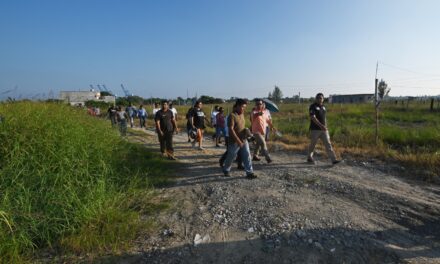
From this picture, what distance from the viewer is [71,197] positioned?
3650 millimetres

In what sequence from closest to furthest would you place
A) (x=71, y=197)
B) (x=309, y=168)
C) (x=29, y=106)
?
(x=71, y=197) → (x=29, y=106) → (x=309, y=168)

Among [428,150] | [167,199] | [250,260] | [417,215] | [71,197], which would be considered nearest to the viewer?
[250,260]

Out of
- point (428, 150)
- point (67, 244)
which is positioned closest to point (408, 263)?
point (67, 244)

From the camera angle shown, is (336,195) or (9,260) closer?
(9,260)

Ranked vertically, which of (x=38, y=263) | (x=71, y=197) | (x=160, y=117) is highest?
(x=160, y=117)

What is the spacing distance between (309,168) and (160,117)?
3.94m

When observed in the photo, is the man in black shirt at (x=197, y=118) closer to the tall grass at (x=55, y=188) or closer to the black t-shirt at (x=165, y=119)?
the black t-shirt at (x=165, y=119)

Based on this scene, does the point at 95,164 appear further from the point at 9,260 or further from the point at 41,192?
the point at 9,260

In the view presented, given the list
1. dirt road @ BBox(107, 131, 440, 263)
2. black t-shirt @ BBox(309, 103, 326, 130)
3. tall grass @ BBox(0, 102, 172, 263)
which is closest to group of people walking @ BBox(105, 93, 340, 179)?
black t-shirt @ BBox(309, 103, 326, 130)

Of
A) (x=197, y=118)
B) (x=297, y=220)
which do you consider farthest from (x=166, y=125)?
(x=297, y=220)

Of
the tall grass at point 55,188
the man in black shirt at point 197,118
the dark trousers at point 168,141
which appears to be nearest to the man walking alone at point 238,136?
the tall grass at point 55,188

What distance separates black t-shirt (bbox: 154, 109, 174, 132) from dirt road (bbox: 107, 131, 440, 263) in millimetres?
1959

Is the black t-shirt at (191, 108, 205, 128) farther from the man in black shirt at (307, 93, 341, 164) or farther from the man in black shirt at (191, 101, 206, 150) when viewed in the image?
the man in black shirt at (307, 93, 341, 164)

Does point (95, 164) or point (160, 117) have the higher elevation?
point (160, 117)
